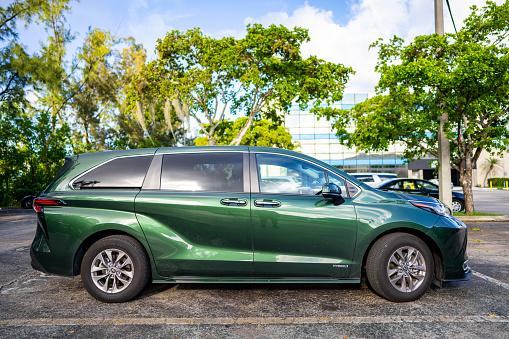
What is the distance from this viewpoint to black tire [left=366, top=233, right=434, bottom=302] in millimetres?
3914

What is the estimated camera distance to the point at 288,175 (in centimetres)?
419

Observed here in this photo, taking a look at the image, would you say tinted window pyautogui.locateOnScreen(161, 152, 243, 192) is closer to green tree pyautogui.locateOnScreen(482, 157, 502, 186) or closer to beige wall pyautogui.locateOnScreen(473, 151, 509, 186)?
green tree pyautogui.locateOnScreen(482, 157, 502, 186)

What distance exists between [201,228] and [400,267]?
2244mm

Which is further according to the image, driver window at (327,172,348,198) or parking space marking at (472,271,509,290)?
parking space marking at (472,271,509,290)

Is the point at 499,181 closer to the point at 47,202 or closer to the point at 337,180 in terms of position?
the point at 337,180

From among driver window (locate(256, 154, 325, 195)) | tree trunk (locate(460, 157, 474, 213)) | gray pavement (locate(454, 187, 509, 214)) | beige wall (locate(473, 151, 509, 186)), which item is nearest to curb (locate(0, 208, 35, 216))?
driver window (locate(256, 154, 325, 195))

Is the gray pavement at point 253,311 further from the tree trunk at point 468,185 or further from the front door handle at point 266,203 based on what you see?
the tree trunk at point 468,185

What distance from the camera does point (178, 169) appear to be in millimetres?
4188

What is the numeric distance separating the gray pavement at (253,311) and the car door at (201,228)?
1.39ft

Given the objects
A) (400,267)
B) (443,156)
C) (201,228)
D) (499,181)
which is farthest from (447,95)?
(499,181)

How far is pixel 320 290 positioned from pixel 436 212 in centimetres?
164

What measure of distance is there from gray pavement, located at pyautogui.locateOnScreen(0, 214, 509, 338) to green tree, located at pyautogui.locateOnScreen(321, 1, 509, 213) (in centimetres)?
733

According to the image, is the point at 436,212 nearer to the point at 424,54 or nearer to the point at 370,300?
the point at 370,300

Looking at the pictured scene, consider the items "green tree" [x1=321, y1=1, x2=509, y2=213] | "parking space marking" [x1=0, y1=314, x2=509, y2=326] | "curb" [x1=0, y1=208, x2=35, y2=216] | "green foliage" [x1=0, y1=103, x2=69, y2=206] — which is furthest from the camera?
"green foliage" [x1=0, y1=103, x2=69, y2=206]
